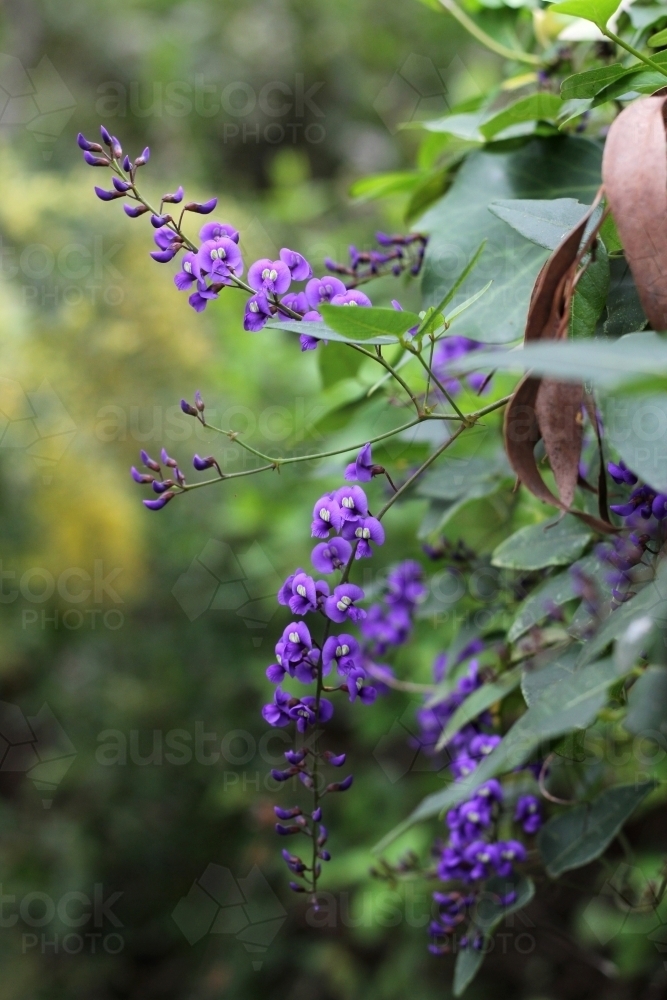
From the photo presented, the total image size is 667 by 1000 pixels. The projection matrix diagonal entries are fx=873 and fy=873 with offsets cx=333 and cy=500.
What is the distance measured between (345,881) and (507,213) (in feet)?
5.40

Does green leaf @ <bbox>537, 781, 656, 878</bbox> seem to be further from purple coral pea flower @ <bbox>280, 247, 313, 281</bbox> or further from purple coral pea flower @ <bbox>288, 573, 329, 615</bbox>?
purple coral pea flower @ <bbox>280, 247, 313, 281</bbox>

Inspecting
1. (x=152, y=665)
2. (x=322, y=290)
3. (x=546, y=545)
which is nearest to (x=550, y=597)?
(x=546, y=545)

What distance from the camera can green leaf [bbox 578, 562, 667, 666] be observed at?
0.38 m

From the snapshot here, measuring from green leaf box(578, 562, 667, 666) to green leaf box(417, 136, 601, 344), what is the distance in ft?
0.99

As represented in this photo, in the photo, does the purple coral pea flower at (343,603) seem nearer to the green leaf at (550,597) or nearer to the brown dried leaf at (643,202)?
the green leaf at (550,597)

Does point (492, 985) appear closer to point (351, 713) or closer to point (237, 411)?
point (351, 713)

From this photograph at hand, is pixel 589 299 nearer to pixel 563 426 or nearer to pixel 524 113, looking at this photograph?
pixel 563 426

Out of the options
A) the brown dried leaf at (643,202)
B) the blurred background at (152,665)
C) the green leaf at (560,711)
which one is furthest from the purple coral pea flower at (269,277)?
the blurred background at (152,665)

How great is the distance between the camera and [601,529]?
58 centimetres

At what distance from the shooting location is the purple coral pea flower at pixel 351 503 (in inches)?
22.4

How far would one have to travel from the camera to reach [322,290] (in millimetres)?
620

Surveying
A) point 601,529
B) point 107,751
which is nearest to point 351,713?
point 107,751

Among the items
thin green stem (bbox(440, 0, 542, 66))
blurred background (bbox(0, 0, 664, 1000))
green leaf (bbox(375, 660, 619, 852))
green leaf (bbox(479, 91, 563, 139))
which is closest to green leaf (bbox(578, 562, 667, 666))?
green leaf (bbox(375, 660, 619, 852))

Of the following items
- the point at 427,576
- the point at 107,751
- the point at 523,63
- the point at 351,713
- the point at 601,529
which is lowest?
the point at 107,751
